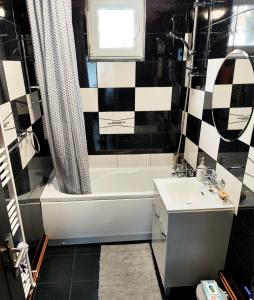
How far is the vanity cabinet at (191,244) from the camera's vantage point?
161 cm

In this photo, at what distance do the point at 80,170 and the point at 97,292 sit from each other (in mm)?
1019

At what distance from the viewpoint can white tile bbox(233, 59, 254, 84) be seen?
139 centimetres

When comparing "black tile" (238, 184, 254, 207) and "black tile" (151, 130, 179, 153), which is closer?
"black tile" (238, 184, 254, 207)

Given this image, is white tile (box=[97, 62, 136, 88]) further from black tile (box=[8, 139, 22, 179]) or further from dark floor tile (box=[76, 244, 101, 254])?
dark floor tile (box=[76, 244, 101, 254])

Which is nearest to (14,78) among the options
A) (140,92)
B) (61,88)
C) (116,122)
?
(61,88)

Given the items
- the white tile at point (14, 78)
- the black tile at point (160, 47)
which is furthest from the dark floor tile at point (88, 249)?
the black tile at point (160, 47)

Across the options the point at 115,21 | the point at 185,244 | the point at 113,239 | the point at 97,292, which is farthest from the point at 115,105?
the point at 97,292

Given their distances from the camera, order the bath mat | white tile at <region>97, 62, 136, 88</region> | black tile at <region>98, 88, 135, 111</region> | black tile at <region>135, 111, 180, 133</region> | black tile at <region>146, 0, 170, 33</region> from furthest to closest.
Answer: black tile at <region>135, 111, 180, 133</region>
black tile at <region>98, 88, 135, 111</region>
white tile at <region>97, 62, 136, 88</region>
black tile at <region>146, 0, 170, 33</region>
the bath mat

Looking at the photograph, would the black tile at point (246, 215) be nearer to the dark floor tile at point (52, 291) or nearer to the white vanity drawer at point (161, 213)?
the white vanity drawer at point (161, 213)

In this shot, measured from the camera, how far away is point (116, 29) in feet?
7.61

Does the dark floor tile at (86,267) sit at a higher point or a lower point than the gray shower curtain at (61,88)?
lower

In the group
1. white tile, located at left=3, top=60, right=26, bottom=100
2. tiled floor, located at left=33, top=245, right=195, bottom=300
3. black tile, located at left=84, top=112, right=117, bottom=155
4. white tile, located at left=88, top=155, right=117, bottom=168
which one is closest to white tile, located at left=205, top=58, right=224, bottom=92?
black tile, located at left=84, top=112, right=117, bottom=155

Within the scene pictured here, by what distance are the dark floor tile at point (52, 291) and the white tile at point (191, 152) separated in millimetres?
1598

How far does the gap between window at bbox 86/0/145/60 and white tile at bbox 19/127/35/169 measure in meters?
1.05
